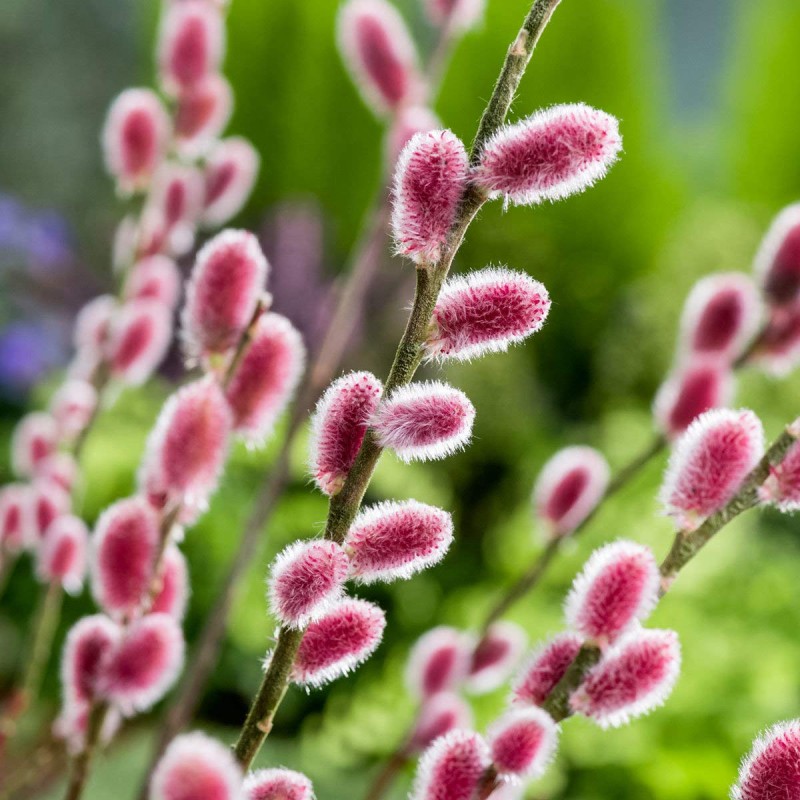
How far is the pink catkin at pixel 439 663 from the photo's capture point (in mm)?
355

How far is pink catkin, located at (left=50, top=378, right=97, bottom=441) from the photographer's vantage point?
408mm

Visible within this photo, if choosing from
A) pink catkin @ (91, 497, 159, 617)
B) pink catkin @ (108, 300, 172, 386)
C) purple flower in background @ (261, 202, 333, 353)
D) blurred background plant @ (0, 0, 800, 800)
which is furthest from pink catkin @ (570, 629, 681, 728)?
purple flower in background @ (261, 202, 333, 353)

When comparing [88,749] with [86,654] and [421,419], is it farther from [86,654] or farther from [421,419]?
[421,419]

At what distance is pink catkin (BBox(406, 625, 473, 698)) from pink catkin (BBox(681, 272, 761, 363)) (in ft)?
0.45

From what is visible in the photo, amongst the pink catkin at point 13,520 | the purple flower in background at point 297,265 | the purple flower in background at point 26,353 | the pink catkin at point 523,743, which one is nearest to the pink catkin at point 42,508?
the pink catkin at point 13,520

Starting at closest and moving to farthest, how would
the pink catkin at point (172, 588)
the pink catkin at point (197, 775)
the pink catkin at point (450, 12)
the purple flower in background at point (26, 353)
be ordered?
the pink catkin at point (197, 775) → the pink catkin at point (172, 588) → the pink catkin at point (450, 12) → the purple flower in background at point (26, 353)

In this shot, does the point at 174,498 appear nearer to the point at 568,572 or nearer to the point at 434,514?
the point at 434,514

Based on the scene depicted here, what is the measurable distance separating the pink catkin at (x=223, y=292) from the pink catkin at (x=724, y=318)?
17 cm

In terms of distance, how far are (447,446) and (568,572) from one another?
0.89 metres

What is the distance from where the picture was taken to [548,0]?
18 cm

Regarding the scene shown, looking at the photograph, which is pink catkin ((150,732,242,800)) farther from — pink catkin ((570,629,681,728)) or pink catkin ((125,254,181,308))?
pink catkin ((125,254,181,308))

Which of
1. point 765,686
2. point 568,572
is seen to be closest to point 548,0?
point 765,686

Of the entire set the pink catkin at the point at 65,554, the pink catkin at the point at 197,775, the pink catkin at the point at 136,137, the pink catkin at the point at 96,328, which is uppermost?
the pink catkin at the point at 136,137

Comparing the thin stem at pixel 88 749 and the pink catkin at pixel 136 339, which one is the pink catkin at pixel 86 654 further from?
the pink catkin at pixel 136 339
